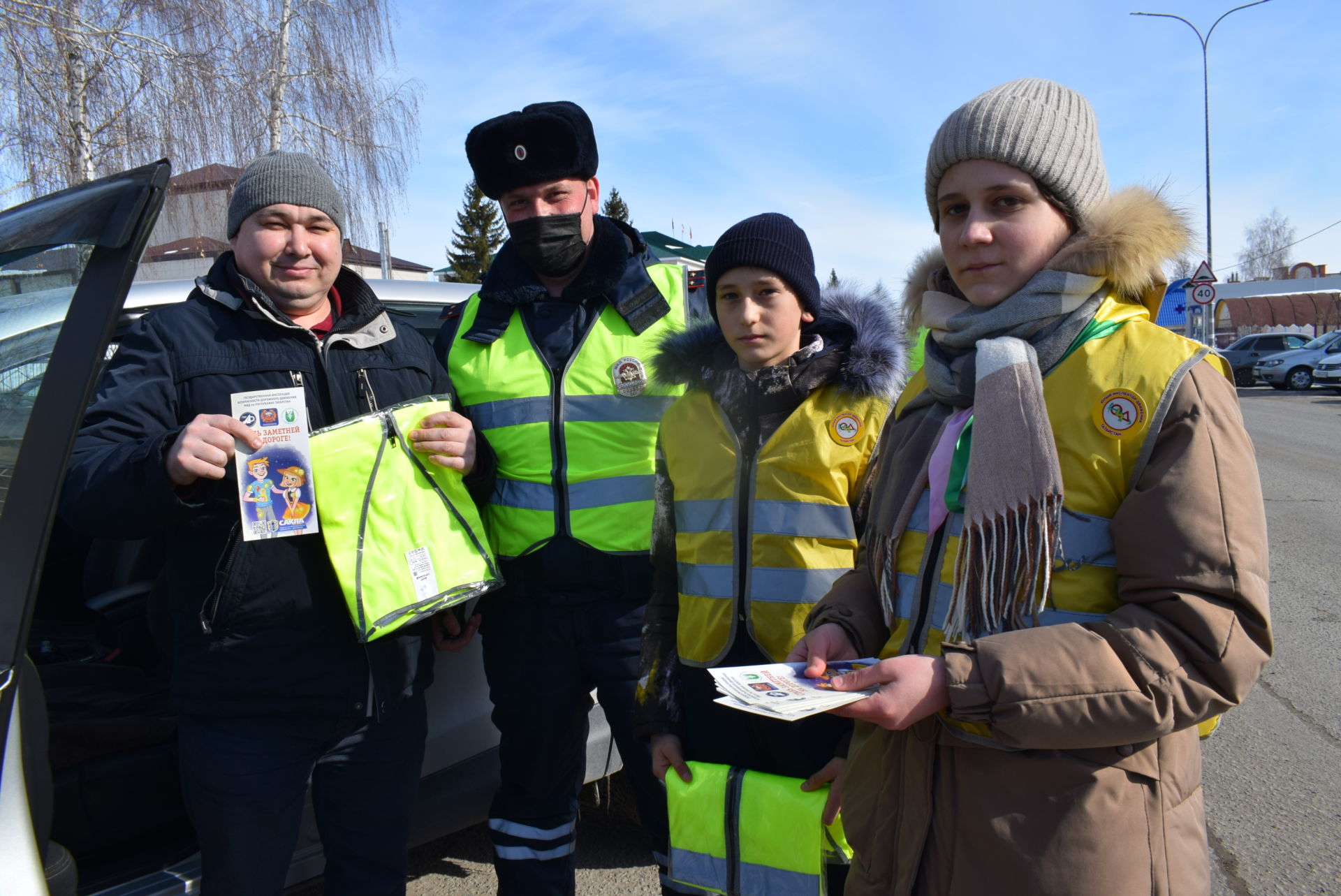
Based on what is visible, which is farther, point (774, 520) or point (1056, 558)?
point (774, 520)

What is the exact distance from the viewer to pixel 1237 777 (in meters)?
3.44

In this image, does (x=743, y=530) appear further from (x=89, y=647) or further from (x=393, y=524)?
(x=89, y=647)

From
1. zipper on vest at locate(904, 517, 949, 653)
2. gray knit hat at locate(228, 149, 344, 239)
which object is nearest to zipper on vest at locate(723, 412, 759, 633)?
zipper on vest at locate(904, 517, 949, 653)

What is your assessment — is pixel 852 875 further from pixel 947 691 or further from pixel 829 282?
pixel 829 282

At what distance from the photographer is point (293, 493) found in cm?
199

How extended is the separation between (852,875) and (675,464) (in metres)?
1.06

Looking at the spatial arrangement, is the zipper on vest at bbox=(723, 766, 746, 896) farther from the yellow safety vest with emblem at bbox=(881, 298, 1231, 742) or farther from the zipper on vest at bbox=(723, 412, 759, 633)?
the yellow safety vest with emblem at bbox=(881, 298, 1231, 742)

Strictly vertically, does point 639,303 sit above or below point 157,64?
below

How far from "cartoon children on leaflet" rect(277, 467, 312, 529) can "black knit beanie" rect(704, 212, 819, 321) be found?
1.10m

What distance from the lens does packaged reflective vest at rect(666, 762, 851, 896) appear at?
1.91 m

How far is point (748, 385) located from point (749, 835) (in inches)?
40.7

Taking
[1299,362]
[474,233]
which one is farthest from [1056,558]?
[474,233]

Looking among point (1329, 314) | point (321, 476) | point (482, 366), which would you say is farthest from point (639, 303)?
point (1329, 314)

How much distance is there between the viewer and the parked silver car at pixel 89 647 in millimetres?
1482
